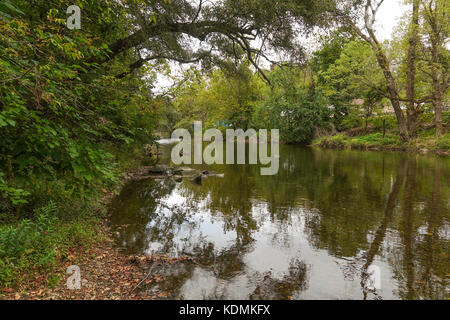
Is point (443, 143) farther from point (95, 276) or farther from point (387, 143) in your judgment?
point (95, 276)

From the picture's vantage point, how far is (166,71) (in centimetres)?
1176

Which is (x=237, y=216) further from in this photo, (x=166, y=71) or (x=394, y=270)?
(x=166, y=71)

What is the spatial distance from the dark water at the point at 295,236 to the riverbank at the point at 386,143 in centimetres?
1434

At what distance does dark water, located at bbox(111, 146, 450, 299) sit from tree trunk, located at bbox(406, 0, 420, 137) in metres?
16.5

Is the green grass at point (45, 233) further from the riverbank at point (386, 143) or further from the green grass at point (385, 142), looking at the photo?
the green grass at point (385, 142)

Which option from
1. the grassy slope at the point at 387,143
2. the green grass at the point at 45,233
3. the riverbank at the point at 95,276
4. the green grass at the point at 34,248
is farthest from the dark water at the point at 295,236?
the grassy slope at the point at 387,143

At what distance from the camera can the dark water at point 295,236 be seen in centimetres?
431

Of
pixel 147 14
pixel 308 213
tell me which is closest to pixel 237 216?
pixel 308 213

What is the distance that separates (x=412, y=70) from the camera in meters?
25.2

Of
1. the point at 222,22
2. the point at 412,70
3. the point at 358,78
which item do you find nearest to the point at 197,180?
the point at 222,22

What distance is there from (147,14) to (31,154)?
16.2 feet
